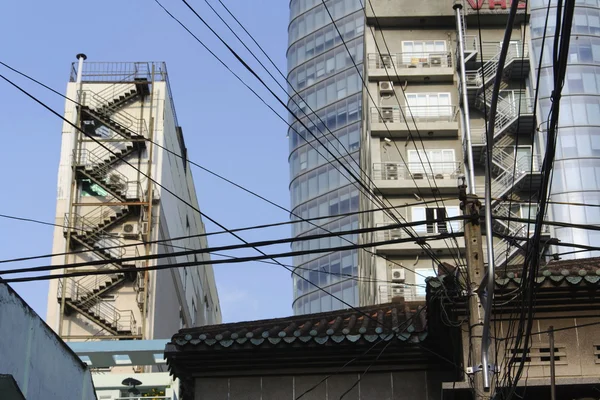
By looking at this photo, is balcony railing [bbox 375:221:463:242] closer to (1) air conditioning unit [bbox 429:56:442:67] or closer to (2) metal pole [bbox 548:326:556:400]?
(1) air conditioning unit [bbox 429:56:442:67]

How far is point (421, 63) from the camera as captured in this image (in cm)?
6112

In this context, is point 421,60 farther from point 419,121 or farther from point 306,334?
point 306,334

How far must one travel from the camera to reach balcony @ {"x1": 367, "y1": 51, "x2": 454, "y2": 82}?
60375 mm

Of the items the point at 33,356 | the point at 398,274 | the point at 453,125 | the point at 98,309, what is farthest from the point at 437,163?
the point at 33,356

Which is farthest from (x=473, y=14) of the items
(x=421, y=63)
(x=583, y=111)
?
(x=583, y=111)

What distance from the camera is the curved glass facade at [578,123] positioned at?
2212 inches

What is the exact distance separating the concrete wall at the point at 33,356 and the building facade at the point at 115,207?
31.2 metres

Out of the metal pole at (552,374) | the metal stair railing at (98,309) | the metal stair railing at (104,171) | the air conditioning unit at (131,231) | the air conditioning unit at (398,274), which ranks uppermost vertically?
the metal stair railing at (104,171)

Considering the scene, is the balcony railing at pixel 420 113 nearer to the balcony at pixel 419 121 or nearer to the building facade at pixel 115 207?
the balcony at pixel 419 121

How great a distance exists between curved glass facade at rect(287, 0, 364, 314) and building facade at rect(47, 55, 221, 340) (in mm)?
20826

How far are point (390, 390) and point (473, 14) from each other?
46.5m

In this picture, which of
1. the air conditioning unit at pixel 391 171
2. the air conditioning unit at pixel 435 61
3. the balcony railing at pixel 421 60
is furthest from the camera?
the air conditioning unit at pixel 435 61

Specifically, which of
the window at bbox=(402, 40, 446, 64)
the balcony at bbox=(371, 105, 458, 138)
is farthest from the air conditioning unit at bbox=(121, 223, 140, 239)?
the window at bbox=(402, 40, 446, 64)

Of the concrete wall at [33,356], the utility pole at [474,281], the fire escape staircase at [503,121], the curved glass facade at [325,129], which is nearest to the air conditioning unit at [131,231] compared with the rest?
the fire escape staircase at [503,121]
